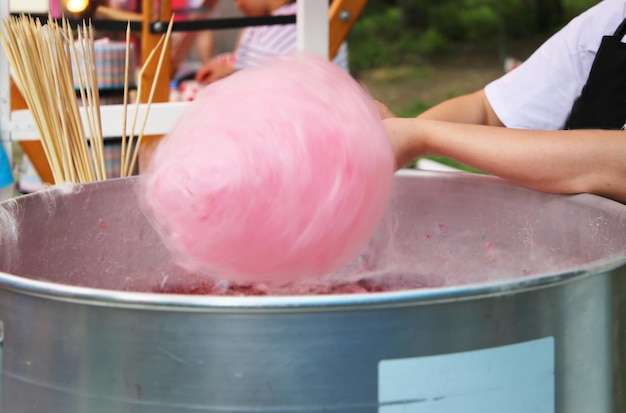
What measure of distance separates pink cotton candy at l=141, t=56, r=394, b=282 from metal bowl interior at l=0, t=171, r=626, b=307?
28 centimetres

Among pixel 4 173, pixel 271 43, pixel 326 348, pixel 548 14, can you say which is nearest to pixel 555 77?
pixel 326 348

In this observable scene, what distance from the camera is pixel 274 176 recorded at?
92cm

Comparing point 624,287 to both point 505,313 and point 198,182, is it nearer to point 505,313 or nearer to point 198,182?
point 505,313

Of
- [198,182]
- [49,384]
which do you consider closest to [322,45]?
[198,182]

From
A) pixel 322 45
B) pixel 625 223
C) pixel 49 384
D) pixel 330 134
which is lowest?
pixel 49 384

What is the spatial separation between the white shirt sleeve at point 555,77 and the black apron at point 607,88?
53 millimetres

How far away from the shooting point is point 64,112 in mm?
1522

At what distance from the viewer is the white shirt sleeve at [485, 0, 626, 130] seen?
1524 mm

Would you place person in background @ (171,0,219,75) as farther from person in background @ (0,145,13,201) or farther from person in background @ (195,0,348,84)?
person in background @ (0,145,13,201)

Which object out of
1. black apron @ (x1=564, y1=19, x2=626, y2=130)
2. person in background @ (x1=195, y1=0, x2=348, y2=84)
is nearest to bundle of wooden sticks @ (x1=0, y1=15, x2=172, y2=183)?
black apron @ (x1=564, y1=19, x2=626, y2=130)

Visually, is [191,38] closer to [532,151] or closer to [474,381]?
[532,151]

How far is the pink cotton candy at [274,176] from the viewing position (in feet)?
3.01

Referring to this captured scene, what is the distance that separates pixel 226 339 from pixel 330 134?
10.4 inches

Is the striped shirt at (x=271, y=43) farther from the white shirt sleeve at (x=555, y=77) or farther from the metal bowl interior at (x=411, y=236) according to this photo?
the metal bowl interior at (x=411, y=236)
